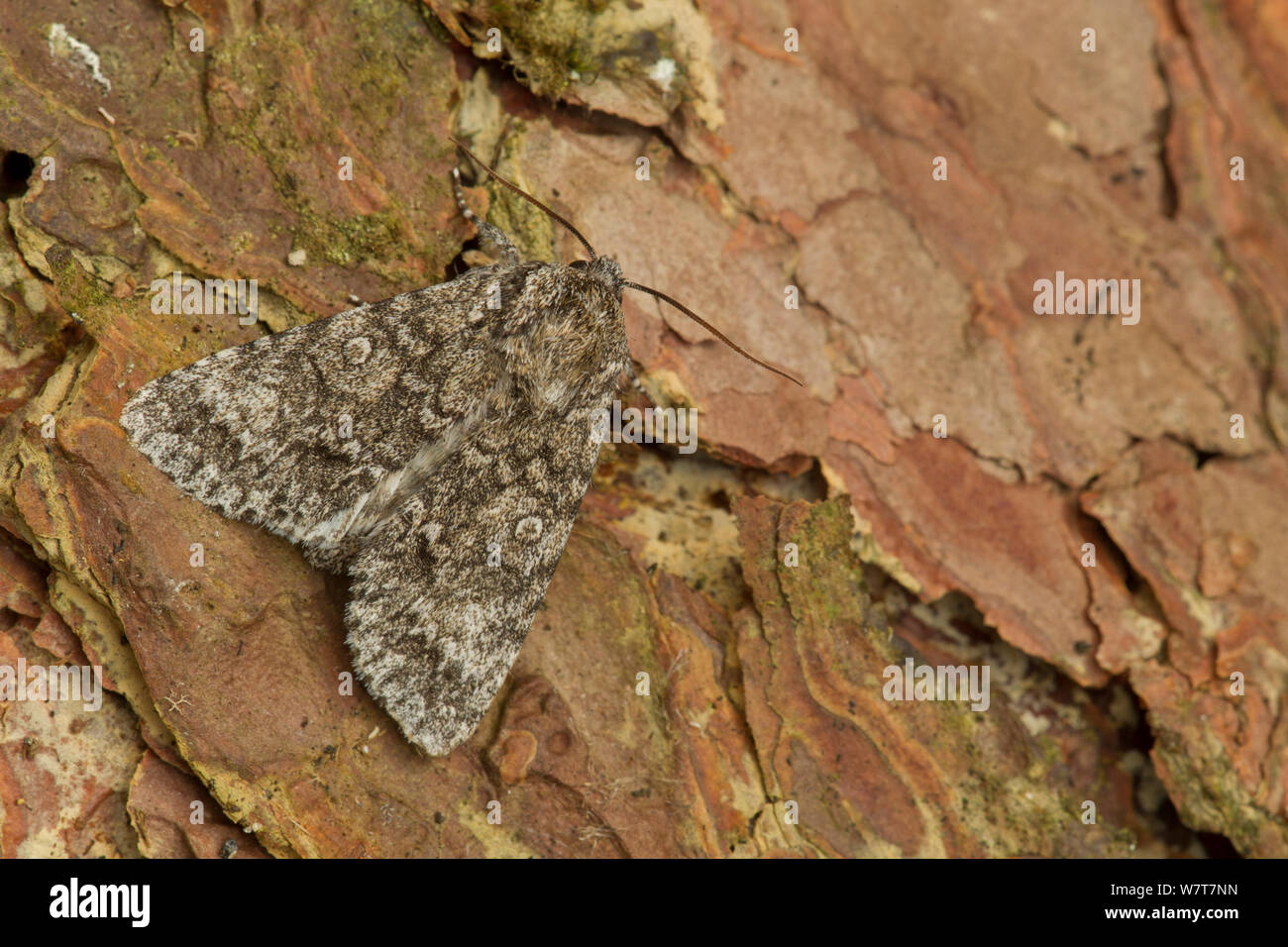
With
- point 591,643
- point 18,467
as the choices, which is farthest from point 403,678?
point 18,467

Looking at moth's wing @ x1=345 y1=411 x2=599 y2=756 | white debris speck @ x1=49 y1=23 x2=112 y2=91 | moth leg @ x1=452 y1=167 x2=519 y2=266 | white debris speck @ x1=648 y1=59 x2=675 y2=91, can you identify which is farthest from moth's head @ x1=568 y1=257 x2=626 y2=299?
white debris speck @ x1=49 y1=23 x2=112 y2=91

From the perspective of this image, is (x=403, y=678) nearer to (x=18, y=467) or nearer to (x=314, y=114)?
(x=18, y=467)

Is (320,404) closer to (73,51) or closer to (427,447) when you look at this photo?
(427,447)

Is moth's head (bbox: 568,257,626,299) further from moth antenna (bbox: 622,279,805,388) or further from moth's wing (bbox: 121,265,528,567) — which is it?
moth's wing (bbox: 121,265,528,567)

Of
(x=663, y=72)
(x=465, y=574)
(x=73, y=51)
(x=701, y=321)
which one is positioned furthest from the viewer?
(x=663, y=72)

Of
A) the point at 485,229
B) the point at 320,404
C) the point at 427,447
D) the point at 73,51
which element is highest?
the point at 73,51

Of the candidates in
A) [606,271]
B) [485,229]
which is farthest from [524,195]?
[606,271]

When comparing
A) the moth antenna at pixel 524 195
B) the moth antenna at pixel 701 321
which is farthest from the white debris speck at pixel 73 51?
the moth antenna at pixel 701 321
